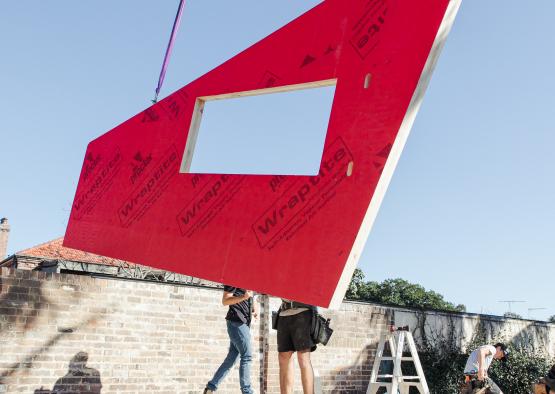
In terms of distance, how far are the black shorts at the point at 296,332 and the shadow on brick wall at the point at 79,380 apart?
3.24 metres

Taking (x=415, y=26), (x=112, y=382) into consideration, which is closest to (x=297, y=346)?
(x=415, y=26)

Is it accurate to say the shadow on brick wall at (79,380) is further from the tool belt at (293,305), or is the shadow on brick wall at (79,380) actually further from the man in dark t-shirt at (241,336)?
the tool belt at (293,305)

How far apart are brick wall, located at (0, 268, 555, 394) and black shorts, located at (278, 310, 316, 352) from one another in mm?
3239

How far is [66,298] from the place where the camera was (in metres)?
6.16

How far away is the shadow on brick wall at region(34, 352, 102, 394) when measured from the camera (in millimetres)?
5914

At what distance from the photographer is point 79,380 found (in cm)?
605

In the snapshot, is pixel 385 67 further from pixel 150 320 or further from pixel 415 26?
pixel 150 320

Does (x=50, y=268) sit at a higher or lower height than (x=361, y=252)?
higher

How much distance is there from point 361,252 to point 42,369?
4.36 metres

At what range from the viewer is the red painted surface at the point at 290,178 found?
3037 millimetres

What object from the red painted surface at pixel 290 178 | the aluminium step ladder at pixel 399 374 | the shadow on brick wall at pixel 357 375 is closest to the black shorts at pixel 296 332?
the red painted surface at pixel 290 178

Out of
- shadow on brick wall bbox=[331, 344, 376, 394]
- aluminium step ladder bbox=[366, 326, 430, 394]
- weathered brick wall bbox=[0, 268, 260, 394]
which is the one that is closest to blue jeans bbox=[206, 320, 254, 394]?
aluminium step ladder bbox=[366, 326, 430, 394]

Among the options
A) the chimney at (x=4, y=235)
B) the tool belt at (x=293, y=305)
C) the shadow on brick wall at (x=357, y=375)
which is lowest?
the shadow on brick wall at (x=357, y=375)

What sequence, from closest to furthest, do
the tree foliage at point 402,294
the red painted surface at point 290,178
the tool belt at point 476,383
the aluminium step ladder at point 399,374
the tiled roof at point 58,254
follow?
the red painted surface at point 290,178 → the aluminium step ladder at point 399,374 → the tool belt at point 476,383 → the tiled roof at point 58,254 → the tree foliage at point 402,294
